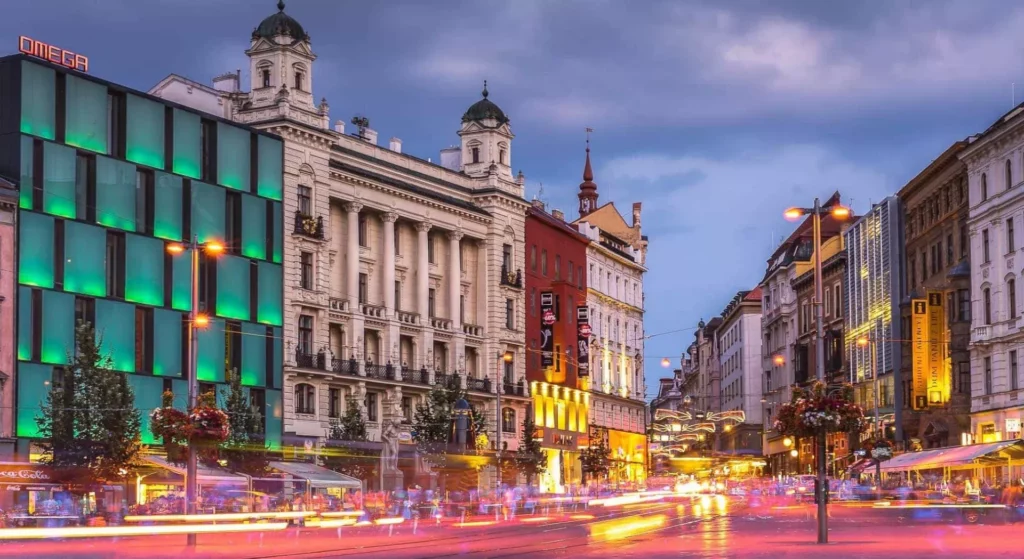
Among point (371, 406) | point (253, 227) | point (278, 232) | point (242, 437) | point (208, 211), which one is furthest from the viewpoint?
point (371, 406)

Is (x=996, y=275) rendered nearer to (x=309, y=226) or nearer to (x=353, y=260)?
(x=353, y=260)

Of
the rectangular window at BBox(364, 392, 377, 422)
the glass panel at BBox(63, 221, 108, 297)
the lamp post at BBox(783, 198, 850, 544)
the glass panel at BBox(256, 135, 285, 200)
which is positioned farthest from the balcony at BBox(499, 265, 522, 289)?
the lamp post at BBox(783, 198, 850, 544)

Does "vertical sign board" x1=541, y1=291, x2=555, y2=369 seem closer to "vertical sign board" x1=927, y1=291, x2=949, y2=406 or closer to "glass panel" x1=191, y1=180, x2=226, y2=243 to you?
"vertical sign board" x1=927, y1=291, x2=949, y2=406

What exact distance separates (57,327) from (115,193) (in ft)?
22.7

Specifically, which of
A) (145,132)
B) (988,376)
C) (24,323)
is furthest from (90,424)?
(988,376)

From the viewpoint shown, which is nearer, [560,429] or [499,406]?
[499,406]

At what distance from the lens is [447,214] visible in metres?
96.8

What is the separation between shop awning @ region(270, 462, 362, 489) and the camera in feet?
250

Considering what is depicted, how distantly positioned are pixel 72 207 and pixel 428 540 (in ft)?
111

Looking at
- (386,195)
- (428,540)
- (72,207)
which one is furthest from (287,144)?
(428,540)

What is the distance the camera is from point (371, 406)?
295 ft

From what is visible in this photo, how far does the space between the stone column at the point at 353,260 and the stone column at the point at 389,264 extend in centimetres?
281

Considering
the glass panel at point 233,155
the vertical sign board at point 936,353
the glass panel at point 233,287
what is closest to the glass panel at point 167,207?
the glass panel at point 233,155

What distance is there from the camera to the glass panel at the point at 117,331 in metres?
72.7
